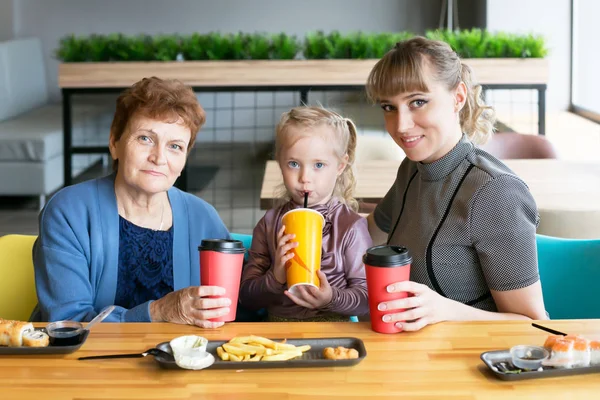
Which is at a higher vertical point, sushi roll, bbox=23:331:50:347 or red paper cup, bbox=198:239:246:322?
red paper cup, bbox=198:239:246:322

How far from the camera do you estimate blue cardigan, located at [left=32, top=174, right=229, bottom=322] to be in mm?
1971

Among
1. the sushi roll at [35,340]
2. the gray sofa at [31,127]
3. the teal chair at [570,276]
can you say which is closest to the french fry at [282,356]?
the sushi roll at [35,340]

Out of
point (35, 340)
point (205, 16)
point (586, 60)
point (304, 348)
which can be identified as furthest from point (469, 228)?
point (205, 16)

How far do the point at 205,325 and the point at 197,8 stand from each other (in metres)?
8.47

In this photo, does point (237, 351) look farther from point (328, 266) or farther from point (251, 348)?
point (328, 266)

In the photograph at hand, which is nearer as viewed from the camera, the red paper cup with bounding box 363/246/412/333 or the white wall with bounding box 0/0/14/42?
the red paper cup with bounding box 363/246/412/333

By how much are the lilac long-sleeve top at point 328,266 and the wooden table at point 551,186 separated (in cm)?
65

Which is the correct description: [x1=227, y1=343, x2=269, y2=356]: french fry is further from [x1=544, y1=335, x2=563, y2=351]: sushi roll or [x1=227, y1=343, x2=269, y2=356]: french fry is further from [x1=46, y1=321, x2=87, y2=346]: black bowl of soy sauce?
[x1=544, y1=335, x2=563, y2=351]: sushi roll

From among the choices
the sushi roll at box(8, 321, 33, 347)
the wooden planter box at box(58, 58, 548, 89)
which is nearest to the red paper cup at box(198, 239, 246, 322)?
the sushi roll at box(8, 321, 33, 347)

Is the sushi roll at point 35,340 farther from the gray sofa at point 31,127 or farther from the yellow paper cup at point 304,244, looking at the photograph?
the gray sofa at point 31,127

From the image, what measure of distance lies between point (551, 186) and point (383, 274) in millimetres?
1924

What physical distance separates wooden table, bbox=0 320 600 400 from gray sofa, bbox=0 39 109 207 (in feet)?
16.9

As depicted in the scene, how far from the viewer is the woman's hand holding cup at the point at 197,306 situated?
5.75 feet

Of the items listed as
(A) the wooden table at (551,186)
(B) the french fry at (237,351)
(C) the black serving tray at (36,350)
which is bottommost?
(C) the black serving tray at (36,350)
